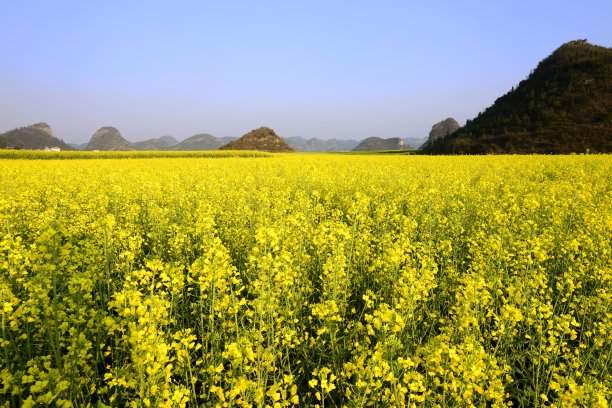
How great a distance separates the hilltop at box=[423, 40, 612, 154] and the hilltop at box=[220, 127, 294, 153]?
61.4 meters

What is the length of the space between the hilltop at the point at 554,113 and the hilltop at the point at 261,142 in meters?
61.4

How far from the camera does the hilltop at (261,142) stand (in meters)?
113

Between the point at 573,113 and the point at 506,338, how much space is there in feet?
227

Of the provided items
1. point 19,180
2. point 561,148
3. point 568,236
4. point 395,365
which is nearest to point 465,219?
point 568,236

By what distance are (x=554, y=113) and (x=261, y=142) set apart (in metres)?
83.7

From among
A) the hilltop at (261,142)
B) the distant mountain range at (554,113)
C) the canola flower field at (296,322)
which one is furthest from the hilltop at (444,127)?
the canola flower field at (296,322)

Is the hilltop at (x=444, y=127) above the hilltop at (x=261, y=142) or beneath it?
above

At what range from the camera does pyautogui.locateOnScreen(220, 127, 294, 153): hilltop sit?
371ft

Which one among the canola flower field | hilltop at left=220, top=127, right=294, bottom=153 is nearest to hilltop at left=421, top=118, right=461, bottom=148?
hilltop at left=220, top=127, right=294, bottom=153

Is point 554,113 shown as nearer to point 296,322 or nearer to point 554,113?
point 554,113

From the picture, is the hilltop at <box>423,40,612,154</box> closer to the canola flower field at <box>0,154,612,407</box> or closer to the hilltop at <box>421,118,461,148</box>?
the canola flower field at <box>0,154,612,407</box>

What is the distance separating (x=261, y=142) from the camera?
117 metres

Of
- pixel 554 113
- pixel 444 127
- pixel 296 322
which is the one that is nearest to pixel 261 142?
pixel 554 113

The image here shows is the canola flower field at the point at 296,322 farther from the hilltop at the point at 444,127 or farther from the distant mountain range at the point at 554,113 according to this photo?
the hilltop at the point at 444,127
